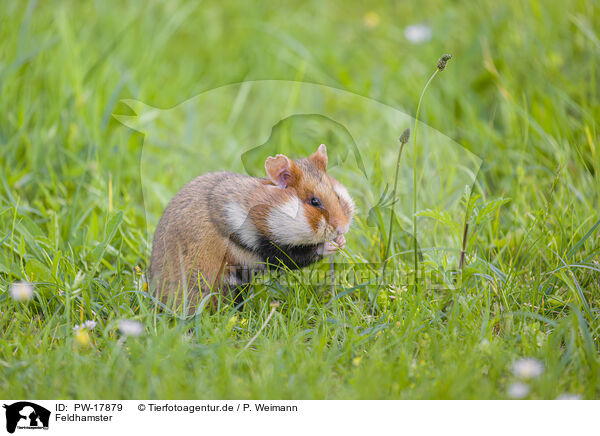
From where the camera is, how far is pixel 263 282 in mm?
3146

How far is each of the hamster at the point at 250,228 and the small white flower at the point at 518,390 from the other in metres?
0.94

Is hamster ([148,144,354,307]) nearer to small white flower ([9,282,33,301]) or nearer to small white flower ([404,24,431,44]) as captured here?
small white flower ([9,282,33,301])

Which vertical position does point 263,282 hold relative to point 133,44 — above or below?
below

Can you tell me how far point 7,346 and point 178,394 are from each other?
2.69 ft

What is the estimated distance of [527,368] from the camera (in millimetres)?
2551

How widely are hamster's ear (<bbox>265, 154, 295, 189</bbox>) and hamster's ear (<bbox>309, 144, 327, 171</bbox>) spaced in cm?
15

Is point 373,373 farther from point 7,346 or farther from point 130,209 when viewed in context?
point 130,209

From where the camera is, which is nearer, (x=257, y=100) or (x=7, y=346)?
(x=7, y=346)

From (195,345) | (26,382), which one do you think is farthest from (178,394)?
(26,382)

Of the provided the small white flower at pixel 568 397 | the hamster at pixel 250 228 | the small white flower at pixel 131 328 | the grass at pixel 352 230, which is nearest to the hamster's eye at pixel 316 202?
the hamster at pixel 250 228

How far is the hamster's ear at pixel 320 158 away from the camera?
2.97 m

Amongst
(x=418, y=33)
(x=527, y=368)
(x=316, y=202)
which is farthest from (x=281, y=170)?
(x=418, y=33)
